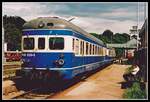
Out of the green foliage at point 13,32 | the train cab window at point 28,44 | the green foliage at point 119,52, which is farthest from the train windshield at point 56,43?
the green foliage at point 119,52

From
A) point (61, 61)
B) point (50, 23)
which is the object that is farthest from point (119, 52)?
point (61, 61)

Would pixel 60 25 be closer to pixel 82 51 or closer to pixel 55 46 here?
pixel 55 46

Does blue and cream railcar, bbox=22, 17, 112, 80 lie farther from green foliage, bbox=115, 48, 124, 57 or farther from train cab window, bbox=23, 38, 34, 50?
green foliage, bbox=115, 48, 124, 57

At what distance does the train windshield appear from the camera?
551 inches

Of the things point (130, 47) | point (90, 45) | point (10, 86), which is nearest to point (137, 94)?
point (10, 86)

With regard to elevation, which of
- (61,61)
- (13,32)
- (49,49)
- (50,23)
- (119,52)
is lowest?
(61,61)

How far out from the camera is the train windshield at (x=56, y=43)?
14008 mm

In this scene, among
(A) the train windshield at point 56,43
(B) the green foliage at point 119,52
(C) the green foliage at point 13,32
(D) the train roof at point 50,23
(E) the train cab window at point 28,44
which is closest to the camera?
(A) the train windshield at point 56,43

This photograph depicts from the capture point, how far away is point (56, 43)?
14039 mm

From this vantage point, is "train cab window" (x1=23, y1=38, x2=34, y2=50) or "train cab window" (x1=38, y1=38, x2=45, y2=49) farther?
"train cab window" (x1=23, y1=38, x2=34, y2=50)

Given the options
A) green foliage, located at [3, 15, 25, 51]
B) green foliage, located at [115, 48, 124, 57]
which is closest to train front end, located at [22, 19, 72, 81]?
green foliage, located at [3, 15, 25, 51]

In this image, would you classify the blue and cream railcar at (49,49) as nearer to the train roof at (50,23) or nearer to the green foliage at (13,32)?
the train roof at (50,23)

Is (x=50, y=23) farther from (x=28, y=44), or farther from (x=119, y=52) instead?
(x=119, y=52)

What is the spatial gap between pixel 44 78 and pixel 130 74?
4.01 m
